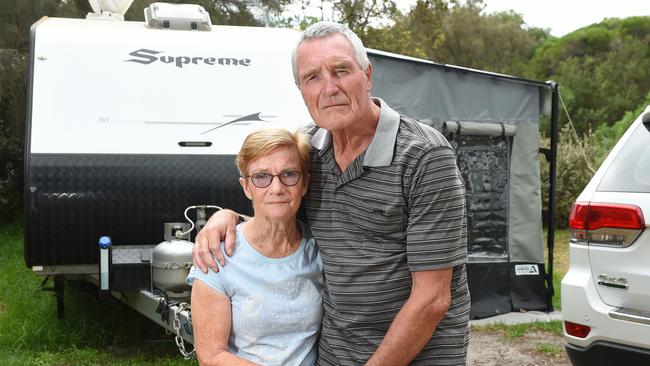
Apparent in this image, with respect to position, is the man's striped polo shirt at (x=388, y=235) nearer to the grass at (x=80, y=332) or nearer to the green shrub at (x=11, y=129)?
the grass at (x=80, y=332)

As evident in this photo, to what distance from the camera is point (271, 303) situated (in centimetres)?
228

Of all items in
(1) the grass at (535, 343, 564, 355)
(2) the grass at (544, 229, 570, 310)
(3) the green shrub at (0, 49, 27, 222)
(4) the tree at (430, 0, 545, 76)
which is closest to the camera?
(1) the grass at (535, 343, 564, 355)

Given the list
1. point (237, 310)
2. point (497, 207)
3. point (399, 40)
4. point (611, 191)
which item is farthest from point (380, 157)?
point (399, 40)

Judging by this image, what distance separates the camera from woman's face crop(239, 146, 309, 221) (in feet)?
7.52

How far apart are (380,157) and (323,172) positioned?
0.89 ft

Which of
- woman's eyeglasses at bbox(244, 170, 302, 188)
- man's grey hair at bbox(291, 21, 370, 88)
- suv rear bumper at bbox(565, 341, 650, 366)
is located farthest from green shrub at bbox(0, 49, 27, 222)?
man's grey hair at bbox(291, 21, 370, 88)

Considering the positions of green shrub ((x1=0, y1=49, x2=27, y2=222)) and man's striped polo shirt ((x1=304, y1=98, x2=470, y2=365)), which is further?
green shrub ((x1=0, y1=49, x2=27, y2=222))

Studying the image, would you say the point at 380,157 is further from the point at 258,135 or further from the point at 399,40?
the point at 399,40

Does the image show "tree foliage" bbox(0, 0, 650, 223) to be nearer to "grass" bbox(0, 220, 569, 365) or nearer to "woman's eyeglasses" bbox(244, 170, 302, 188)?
"grass" bbox(0, 220, 569, 365)

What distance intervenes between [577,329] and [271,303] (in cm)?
235

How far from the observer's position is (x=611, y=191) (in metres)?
3.96

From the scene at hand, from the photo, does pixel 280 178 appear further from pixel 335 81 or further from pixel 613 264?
pixel 613 264

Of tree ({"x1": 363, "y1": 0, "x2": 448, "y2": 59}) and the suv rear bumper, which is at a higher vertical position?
tree ({"x1": 363, "y1": 0, "x2": 448, "y2": 59})

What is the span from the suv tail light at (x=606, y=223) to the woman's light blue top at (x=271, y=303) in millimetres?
2082
